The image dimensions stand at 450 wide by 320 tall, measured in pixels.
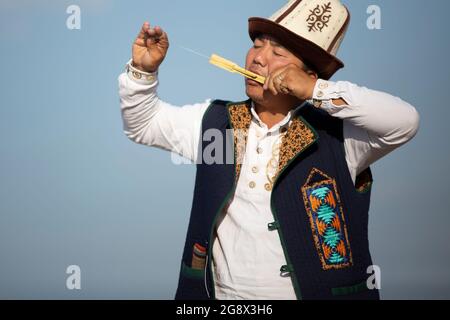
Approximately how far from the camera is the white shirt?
281 cm

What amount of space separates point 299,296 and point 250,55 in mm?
983

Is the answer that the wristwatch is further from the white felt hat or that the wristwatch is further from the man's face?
the white felt hat

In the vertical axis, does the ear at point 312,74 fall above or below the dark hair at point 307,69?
below

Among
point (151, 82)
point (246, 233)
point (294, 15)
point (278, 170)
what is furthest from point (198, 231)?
point (294, 15)

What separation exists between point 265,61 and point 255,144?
34 cm

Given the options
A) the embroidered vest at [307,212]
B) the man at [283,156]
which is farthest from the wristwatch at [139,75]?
the embroidered vest at [307,212]

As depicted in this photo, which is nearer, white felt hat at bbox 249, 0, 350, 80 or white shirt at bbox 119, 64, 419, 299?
white shirt at bbox 119, 64, 419, 299

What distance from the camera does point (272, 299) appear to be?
286cm

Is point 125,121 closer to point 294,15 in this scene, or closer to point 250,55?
point 250,55

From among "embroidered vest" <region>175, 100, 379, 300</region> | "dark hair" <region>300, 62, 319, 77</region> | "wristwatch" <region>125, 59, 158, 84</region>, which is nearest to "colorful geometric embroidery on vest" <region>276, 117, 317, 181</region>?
"embroidered vest" <region>175, 100, 379, 300</region>

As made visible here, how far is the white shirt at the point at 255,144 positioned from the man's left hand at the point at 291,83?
4 centimetres

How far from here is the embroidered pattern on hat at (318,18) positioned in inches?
121

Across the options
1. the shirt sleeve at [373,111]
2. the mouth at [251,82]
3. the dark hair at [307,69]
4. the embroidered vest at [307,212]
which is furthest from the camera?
the dark hair at [307,69]

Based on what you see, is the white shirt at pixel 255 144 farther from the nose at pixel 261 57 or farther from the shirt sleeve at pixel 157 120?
the nose at pixel 261 57
